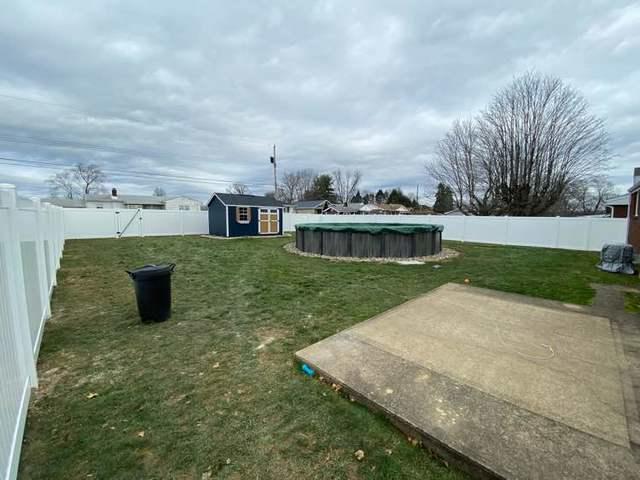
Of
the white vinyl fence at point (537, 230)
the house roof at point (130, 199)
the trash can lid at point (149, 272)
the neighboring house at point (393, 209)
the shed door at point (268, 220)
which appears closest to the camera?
the trash can lid at point (149, 272)

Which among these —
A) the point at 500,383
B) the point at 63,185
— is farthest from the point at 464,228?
the point at 63,185

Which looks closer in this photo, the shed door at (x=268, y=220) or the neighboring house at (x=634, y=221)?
the neighboring house at (x=634, y=221)

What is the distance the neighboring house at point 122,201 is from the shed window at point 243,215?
24.6m

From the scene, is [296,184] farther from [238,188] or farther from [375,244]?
[375,244]

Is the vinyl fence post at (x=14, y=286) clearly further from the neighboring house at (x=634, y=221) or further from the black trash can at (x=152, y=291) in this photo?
the neighboring house at (x=634, y=221)

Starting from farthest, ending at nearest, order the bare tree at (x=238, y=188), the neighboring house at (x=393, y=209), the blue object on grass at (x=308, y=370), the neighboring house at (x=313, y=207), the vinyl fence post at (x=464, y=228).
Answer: the neighboring house at (x=393, y=209), the bare tree at (x=238, y=188), the neighboring house at (x=313, y=207), the vinyl fence post at (x=464, y=228), the blue object on grass at (x=308, y=370)

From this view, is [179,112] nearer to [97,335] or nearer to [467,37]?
[467,37]

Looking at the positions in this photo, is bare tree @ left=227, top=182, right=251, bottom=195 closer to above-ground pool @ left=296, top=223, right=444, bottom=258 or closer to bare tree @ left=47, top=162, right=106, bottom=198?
bare tree @ left=47, top=162, right=106, bottom=198

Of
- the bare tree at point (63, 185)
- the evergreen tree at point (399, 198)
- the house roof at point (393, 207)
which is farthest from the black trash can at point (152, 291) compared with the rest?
the evergreen tree at point (399, 198)

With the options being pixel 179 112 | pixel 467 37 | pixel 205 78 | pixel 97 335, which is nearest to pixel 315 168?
pixel 179 112

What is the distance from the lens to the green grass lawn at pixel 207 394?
1633mm

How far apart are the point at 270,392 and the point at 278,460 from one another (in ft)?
2.28

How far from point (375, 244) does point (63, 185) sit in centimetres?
5267

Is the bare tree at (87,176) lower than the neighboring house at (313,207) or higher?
higher
